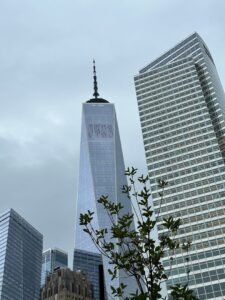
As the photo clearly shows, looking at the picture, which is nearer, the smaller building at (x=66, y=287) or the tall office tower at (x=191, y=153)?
the tall office tower at (x=191, y=153)

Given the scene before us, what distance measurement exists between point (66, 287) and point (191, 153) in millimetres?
73694

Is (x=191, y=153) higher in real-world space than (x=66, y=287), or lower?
higher

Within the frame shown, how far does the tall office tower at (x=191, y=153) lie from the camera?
13462 cm

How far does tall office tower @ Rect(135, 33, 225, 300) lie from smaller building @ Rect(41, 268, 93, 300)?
55742 mm

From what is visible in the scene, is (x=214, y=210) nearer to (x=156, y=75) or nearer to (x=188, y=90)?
(x=188, y=90)

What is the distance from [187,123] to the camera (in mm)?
168500

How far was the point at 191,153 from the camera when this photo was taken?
160 metres

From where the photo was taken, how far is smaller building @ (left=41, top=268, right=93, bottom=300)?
179m

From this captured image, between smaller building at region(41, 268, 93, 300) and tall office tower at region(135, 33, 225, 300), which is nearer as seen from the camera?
tall office tower at region(135, 33, 225, 300)

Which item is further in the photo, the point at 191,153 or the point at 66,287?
the point at 66,287

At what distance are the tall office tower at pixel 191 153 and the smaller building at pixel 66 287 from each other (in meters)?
55.7

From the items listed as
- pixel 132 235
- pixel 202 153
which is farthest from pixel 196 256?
pixel 132 235

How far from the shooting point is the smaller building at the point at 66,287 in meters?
179

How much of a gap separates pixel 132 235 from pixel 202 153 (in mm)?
146196
